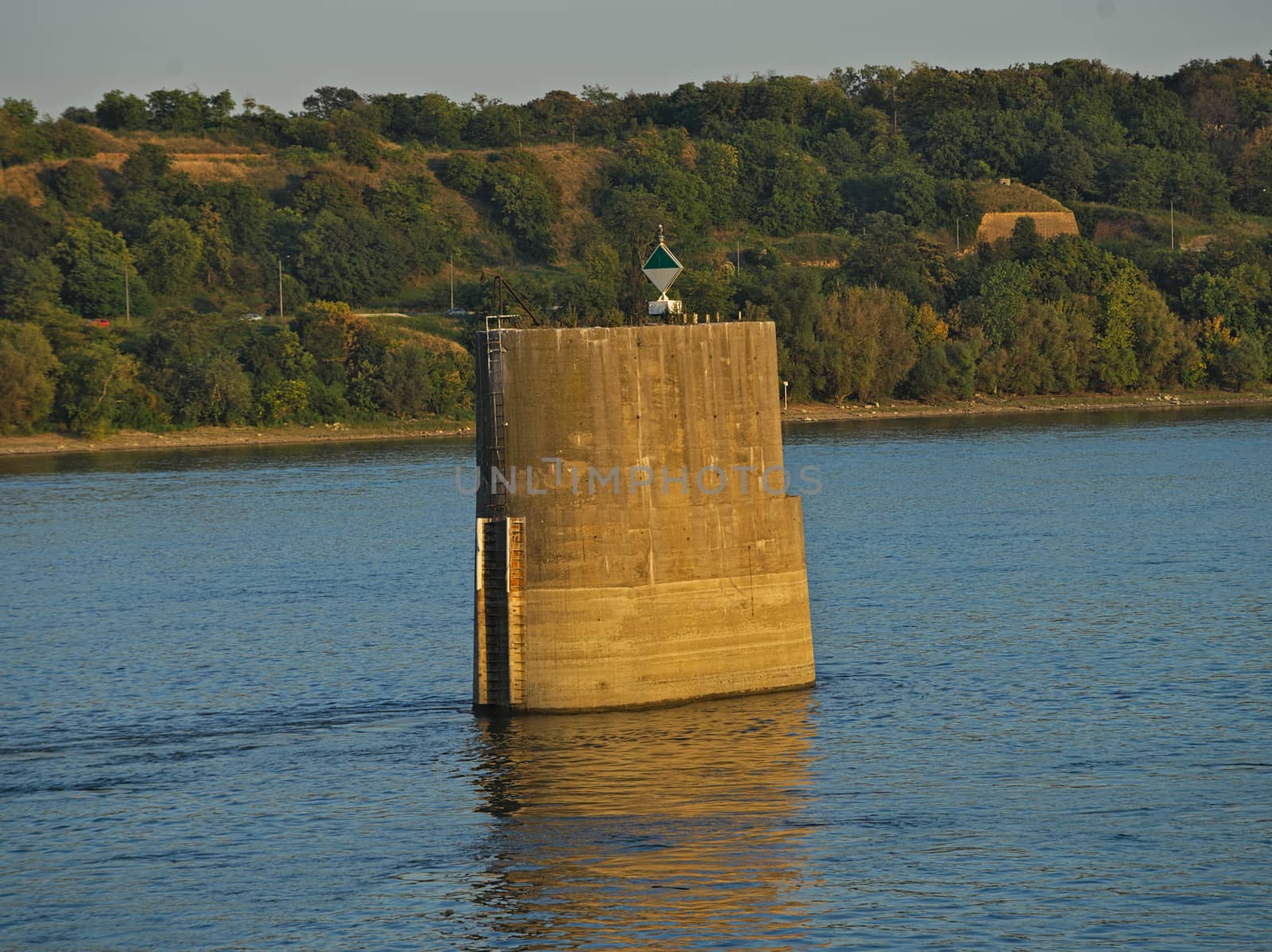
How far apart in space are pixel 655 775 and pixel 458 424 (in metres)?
101

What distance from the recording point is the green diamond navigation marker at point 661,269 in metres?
29.7

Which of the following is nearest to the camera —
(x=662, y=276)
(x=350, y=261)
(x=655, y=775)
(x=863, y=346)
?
(x=655, y=775)

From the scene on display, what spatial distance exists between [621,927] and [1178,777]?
10679 millimetres

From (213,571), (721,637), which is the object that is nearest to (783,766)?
(721,637)

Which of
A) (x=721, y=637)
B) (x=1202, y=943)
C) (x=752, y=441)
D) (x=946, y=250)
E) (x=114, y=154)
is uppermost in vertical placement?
(x=114, y=154)

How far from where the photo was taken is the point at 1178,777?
27594 mm

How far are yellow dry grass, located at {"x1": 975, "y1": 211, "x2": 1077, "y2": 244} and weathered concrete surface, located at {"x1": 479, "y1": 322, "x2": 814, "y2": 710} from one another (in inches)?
5728

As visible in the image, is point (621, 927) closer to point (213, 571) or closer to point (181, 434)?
point (213, 571)

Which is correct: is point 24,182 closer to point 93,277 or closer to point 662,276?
point 93,277

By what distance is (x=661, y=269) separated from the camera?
30.0 m

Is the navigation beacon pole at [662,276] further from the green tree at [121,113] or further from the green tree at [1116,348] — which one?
the green tree at [121,113]

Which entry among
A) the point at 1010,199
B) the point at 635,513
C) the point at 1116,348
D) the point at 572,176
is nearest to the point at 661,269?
the point at 635,513

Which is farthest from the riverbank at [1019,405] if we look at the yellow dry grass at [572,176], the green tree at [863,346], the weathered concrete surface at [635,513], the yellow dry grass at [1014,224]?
the weathered concrete surface at [635,513]

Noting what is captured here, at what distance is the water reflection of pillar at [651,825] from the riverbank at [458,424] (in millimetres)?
90991
